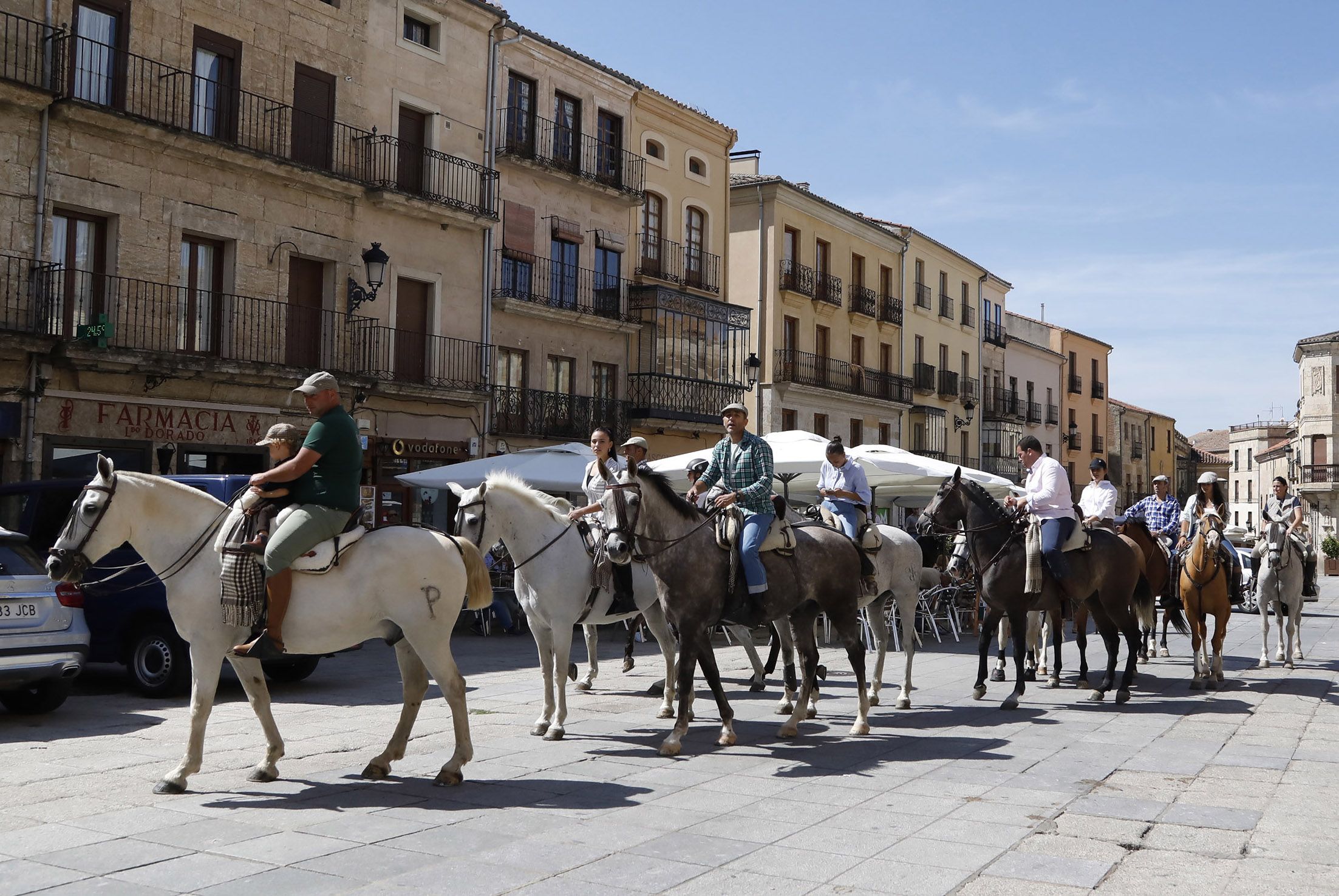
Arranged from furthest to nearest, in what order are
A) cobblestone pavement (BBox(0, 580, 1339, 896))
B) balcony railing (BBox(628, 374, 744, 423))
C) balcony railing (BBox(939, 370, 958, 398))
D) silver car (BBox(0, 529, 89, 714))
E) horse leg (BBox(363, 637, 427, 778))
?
balcony railing (BBox(939, 370, 958, 398)) → balcony railing (BBox(628, 374, 744, 423)) → silver car (BBox(0, 529, 89, 714)) → horse leg (BBox(363, 637, 427, 778)) → cobblestone pavement (BBox(0, 580, 1339, 896))

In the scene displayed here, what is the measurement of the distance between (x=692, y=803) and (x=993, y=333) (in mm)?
48918

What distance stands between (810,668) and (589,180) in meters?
20.4

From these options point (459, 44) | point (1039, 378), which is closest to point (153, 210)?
point (459, 44)

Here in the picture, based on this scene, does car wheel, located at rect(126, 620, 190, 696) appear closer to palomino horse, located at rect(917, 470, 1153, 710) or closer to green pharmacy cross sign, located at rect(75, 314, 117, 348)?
palomino horse, located at rect(917, 470, 1153, 710)

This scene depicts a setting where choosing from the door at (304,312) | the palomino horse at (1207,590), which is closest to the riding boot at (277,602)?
the palomino horse at (1207,590)

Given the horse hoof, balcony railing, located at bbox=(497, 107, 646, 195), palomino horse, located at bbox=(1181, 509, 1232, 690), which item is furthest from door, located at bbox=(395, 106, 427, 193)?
the horse hoof

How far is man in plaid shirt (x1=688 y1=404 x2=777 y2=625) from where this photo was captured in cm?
848

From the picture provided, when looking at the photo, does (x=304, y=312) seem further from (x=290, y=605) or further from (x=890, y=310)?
(x=890, y=310)

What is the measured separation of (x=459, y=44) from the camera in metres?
24.6

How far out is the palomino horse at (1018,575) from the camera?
1080 cm

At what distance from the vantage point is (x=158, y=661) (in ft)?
35.8

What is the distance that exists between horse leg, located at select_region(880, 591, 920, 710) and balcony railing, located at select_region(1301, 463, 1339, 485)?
6031 cm

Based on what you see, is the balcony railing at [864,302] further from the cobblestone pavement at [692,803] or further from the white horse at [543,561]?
the white horse at [543,561]

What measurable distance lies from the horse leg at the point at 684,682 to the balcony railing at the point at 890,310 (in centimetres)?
3521
